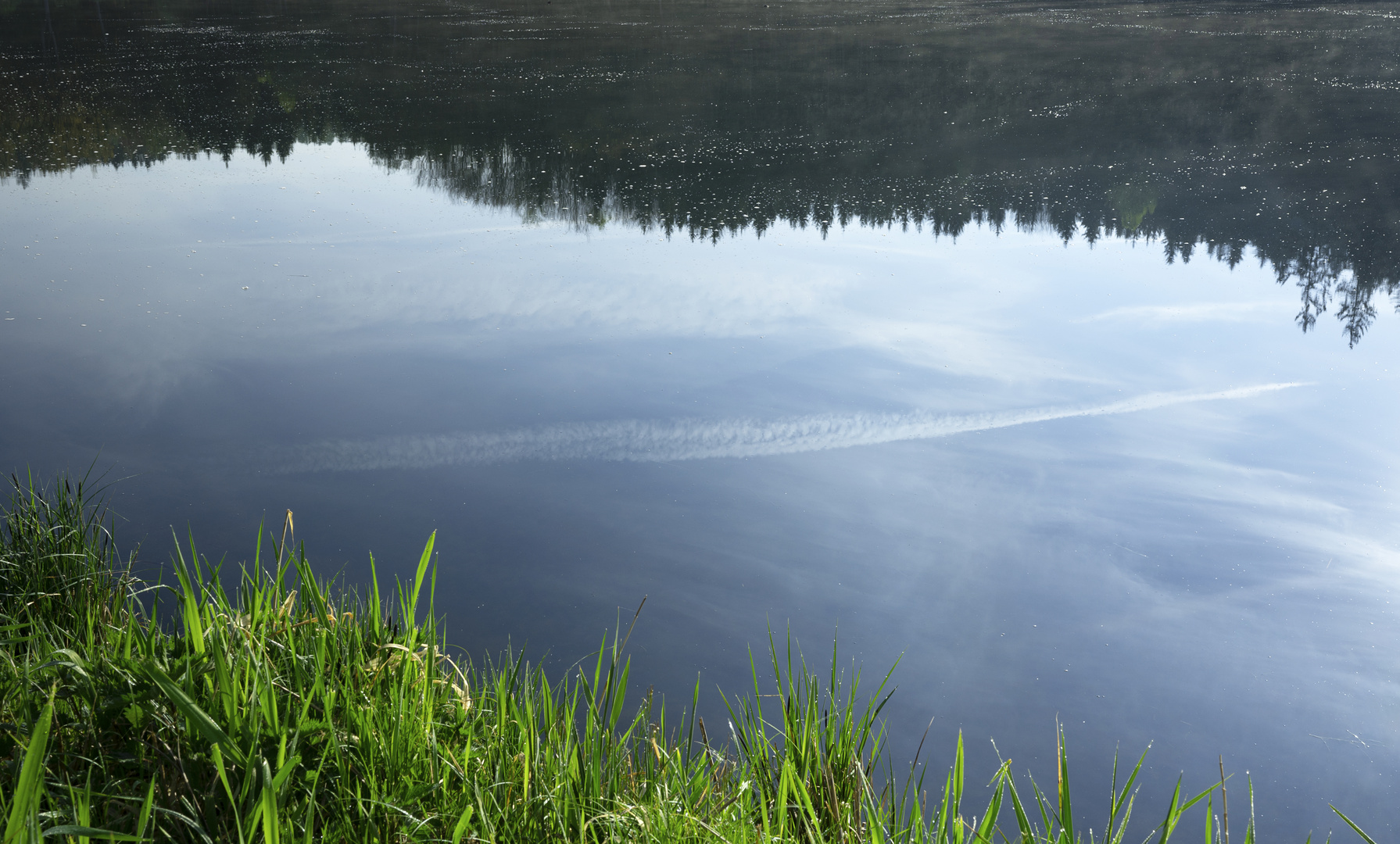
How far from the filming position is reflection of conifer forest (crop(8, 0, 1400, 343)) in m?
8.05

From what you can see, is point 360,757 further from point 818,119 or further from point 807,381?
point 818,119

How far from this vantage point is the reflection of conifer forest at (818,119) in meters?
8.05

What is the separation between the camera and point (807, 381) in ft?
17.1

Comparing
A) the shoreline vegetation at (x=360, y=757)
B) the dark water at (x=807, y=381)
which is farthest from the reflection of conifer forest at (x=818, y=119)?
the shoreline vegetation at (x=360, y=757)

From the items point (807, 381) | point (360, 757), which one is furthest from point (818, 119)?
point (360, 757)

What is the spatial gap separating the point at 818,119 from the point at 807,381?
6814mm

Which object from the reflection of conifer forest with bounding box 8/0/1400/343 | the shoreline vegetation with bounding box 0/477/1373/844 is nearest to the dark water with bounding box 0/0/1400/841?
the reflection of conifer forest with bounding box 8/0/1400/343

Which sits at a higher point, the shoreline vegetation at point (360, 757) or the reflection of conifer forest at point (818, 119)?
the reflection of conifer forest at point (818, 119)

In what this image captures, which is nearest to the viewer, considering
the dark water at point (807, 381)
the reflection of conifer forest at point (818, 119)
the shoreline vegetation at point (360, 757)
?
the shoreline vegetation at point (360, 757)

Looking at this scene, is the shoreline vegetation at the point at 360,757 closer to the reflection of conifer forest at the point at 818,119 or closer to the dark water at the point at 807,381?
the dark water at the point at 807,381

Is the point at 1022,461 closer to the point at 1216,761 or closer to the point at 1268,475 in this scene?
the point at 1268,475

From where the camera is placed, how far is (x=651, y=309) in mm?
6199

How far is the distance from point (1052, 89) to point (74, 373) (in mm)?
11390

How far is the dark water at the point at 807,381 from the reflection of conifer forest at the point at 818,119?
0.28ft
